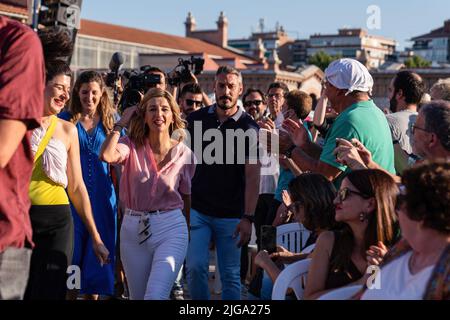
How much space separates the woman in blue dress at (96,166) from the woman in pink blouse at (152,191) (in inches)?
23.9

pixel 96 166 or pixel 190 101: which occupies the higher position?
pixel 190 101

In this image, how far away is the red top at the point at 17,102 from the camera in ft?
8.76

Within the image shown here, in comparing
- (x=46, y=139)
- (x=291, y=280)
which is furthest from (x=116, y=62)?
(x=291, y=280)

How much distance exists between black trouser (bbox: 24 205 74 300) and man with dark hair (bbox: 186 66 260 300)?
5.28 feet

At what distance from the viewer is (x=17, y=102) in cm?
267

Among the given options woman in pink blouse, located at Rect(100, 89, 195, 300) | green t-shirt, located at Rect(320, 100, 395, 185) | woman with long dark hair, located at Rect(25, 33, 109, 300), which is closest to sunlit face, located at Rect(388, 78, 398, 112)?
green t-shirt, located at Rect(320, 100, 395, 185)

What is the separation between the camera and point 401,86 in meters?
6.42

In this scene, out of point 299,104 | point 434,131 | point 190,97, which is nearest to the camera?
point 434,131

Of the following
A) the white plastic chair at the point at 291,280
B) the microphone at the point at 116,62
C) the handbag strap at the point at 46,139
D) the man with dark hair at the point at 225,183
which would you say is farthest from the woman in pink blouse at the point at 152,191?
the microphone at the point at 116,62

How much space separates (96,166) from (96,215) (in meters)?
0.38

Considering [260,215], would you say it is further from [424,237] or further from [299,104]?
[424,237]

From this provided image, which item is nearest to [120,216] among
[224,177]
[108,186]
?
[108,186]

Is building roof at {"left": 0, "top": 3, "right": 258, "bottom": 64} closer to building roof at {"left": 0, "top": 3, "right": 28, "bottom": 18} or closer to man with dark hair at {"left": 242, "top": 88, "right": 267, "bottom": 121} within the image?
building roof at {"left": 0, "top": 3, "right": 28, "bottom": 18}

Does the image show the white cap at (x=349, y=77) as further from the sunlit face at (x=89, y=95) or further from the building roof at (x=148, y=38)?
the building roof at (x=148, y=38)
